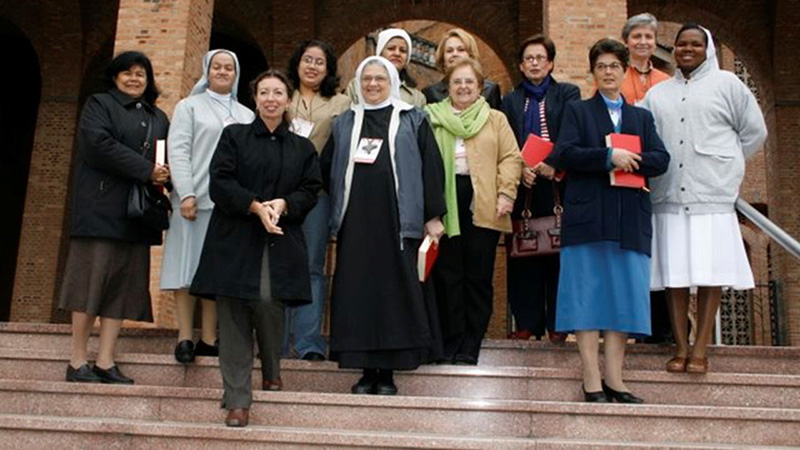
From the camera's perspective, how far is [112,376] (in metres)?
4.84

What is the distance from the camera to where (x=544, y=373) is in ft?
15.6

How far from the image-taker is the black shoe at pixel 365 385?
4.57 m

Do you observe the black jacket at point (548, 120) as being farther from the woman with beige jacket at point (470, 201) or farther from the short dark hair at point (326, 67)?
the short dark hair at point (326, 67)

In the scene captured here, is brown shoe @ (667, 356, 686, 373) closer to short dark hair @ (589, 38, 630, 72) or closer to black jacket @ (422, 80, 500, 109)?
short dark hair @ (589, 38, 630, 72)

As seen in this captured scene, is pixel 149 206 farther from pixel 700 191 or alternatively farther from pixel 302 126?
pixel 700 191

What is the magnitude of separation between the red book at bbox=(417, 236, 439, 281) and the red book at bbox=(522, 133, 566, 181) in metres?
0.90

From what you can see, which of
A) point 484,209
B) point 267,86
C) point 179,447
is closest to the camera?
point 179,447

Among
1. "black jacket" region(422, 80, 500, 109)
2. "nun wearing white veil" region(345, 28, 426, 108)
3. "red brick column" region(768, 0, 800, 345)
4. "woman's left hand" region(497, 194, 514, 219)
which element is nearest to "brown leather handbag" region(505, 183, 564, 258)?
"woman's left hand" region(497, 194, 514, 219)

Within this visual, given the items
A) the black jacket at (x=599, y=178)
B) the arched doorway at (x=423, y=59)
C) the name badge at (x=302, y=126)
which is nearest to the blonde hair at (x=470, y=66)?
the black jacket at (x=599, y=178)

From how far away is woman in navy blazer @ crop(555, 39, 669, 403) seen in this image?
4.43 m

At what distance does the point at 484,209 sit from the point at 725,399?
5.76 feet

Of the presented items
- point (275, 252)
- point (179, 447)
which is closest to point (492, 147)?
point (275, 252)

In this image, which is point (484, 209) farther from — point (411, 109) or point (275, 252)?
point (275, 252)

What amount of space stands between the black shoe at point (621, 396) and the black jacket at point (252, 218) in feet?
5.59
